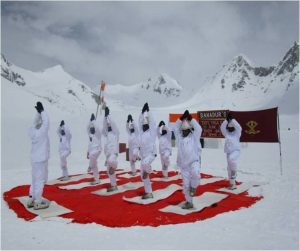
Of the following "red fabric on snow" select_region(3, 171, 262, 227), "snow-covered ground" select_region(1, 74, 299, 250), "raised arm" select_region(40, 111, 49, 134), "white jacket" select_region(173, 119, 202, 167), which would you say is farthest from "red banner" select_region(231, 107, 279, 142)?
"raised arm" select_region(40, 111, 49, 134)

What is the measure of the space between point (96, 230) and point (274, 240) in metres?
3.18

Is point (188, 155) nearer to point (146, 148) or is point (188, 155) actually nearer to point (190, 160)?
point (190, 160)

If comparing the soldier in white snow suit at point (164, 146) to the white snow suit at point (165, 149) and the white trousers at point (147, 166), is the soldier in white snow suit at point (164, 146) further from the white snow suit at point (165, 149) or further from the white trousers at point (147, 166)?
the white trousers at point (147, 166)

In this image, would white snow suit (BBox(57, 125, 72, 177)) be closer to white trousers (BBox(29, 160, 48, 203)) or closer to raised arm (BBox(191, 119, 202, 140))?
white trousers (BBox(29, 160, 48, 203))

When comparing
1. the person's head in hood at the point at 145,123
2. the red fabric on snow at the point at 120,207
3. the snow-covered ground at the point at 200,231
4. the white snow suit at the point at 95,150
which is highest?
the person's head in hood at the point at 145,123

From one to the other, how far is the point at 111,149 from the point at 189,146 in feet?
10.4

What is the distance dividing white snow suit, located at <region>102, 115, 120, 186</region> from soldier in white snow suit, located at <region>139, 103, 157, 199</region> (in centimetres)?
138

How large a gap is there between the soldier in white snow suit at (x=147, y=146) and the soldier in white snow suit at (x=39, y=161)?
7.95 feet

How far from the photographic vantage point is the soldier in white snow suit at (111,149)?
965 cm

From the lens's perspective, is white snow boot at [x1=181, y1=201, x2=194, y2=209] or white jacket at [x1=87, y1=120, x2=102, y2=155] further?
white jacket at [x1=87, y1=120, x2=102, y2=155]

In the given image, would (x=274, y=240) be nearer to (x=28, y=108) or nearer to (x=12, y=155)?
(x=12, y=155)

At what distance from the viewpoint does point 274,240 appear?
541 centimetres

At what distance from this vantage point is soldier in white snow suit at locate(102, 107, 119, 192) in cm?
965

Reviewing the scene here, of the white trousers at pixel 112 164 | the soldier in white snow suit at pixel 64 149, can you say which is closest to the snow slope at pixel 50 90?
the soldier in white snow suit at pixel 64 149
